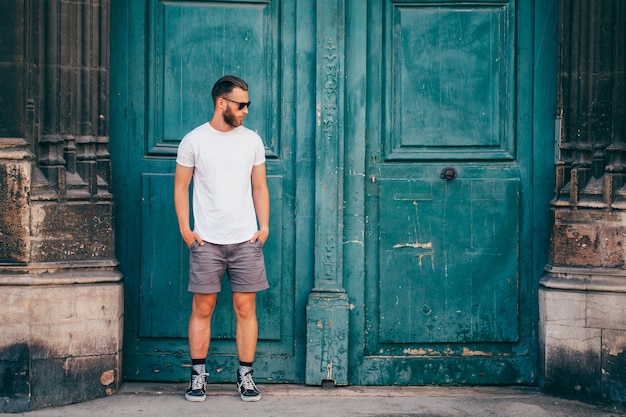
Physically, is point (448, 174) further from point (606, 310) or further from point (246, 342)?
point (246, 342)

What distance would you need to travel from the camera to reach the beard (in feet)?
18.5

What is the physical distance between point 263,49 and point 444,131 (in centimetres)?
134

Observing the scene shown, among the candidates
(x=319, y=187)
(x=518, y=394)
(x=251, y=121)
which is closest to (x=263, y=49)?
(x=251, y=121)

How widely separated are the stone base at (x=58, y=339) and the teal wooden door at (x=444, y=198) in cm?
163

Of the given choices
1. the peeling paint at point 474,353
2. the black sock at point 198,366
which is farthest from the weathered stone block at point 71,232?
the peeling paint at point 474,353

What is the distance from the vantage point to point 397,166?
625 cm

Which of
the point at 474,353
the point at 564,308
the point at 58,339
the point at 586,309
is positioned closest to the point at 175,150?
the point at 58,339

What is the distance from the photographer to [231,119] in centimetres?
566

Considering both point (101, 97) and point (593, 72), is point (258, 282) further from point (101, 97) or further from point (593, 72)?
point (593, 72)

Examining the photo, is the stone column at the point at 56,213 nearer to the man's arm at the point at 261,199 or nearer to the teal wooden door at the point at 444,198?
the man's arm at the point at 261,199

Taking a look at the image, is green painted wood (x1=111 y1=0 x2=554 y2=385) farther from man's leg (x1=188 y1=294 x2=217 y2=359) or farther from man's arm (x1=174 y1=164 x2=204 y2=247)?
man's arm (x1=174 y1=164 x2=204 y2=247)

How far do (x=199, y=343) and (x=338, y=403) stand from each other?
95 cm

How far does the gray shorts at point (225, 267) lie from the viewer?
5.66 m

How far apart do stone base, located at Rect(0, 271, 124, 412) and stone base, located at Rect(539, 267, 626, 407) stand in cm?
278
